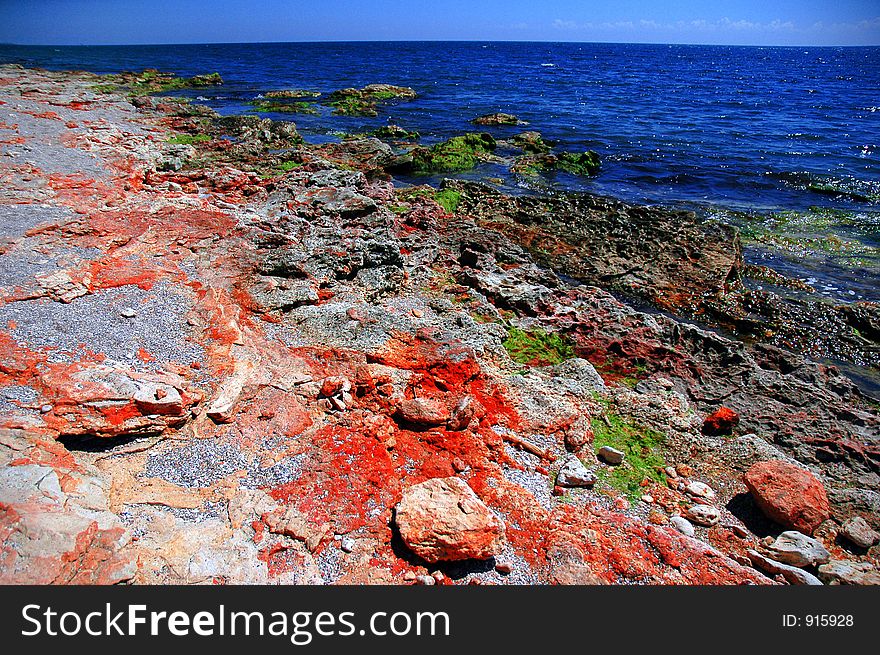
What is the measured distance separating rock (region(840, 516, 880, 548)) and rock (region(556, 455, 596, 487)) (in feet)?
10.1

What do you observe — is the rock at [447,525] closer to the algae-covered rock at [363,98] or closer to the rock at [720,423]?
the rock at [720,423]

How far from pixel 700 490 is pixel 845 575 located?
63.2 inches

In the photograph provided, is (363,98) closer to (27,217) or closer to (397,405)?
(27,217)

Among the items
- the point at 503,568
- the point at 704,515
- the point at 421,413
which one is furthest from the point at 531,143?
the point at 503,568

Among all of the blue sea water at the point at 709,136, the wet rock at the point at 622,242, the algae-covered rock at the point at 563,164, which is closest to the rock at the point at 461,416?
the wet rock at the point at 622,242

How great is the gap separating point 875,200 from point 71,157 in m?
31.1

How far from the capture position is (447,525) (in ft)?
16.3

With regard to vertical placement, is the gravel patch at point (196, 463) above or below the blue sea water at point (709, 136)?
below

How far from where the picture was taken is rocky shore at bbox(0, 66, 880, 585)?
4.99 m

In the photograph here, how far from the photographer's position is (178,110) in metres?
30.1

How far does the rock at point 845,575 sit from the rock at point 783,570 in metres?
0.12

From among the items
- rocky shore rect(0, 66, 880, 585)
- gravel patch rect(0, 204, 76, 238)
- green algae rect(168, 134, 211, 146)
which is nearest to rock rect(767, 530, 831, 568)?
rocky shore rect(0, 66, 880, 585)

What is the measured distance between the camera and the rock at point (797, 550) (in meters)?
5.42

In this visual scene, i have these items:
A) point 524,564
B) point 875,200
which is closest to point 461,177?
point 875,200
